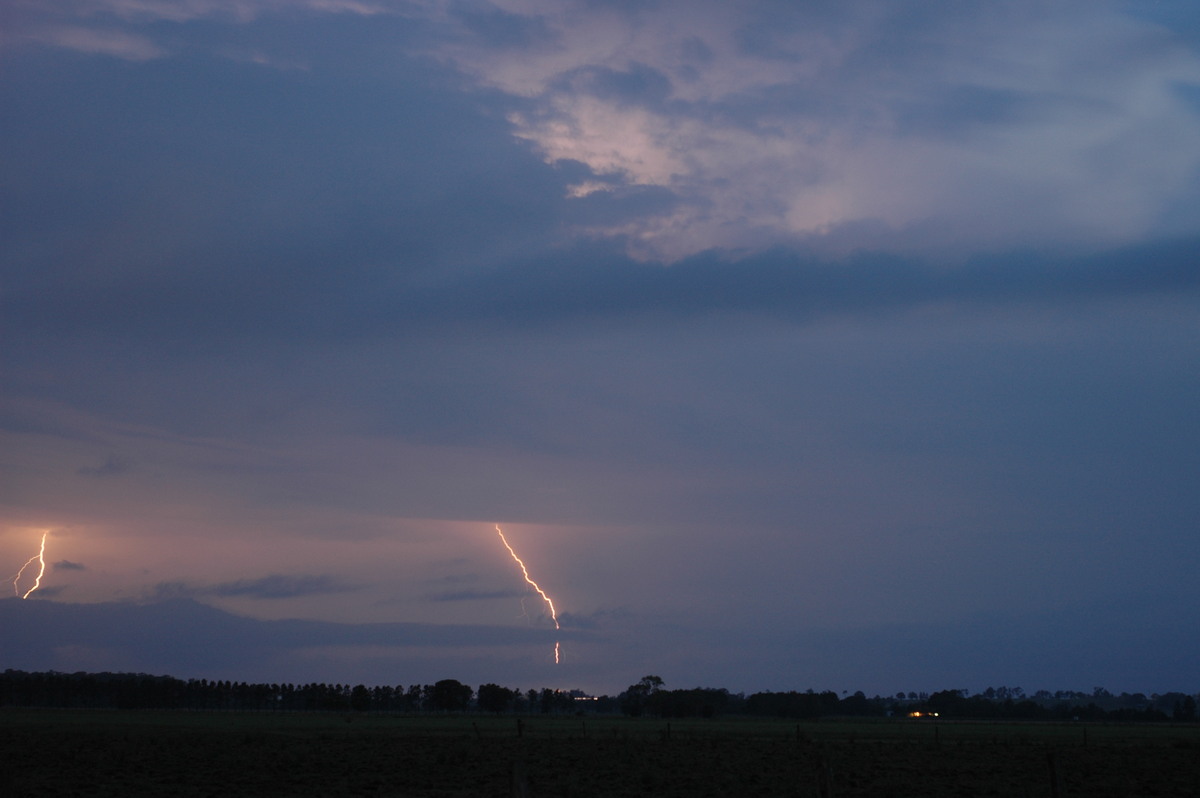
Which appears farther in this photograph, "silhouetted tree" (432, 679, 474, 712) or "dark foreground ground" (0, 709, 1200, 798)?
"silhouetted tree" (432, 679, 474, 712)

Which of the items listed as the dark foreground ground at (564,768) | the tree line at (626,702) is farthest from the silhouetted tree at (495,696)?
the dark foreground ground at (564,768)

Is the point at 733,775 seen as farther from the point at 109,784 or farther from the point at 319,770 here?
the point at 109,784

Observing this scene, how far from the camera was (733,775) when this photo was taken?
33.9 metres

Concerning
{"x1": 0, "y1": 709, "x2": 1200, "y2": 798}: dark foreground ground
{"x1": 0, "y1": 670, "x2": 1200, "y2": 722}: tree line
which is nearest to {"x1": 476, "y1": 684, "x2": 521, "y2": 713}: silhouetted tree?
{"x1": 0, "y1": 670, "x2": 1200, "y2": 722}: tree line

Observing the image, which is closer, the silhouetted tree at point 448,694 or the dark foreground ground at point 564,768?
the dark foreground ground at point 564,768

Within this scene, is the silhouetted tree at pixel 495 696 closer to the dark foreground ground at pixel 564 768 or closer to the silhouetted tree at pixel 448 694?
the silhouetted tree at pixel 448 694

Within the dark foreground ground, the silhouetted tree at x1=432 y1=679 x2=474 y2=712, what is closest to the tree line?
the silhouetted tree at x1=432 y1=679 x2=474 y2=712

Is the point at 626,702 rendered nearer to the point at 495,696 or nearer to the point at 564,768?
the point at 495,696

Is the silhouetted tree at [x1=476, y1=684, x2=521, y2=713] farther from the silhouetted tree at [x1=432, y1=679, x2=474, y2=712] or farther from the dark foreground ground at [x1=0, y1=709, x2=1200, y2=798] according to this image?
the dark foreground ground at [x1=0, y1=709, x2=1200, y2=798]

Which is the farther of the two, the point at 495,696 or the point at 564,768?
the point at 495,696

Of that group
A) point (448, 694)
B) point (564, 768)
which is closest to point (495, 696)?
point (448, 694)

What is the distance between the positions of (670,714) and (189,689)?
99.7 m

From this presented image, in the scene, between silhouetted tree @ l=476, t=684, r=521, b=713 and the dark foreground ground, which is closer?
the dark foreground ground

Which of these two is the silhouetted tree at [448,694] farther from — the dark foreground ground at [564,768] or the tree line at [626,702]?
the dark foreground ground at [564,768]
